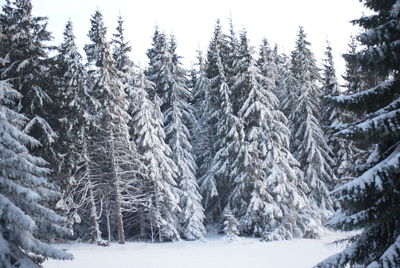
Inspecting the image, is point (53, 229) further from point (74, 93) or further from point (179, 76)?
point (179, 76)

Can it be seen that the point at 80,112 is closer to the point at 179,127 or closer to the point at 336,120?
the point at 179,127

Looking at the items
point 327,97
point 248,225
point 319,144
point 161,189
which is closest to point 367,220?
point 327,97

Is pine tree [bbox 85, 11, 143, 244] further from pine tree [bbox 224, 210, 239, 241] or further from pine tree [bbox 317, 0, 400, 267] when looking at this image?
pine tree [bbox 317, 0, 400, 267]

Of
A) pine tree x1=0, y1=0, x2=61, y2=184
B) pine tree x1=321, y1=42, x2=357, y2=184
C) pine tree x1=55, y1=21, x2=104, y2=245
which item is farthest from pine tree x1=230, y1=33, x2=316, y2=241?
pine tree x1=0, y1=0, x2=61, y2=184

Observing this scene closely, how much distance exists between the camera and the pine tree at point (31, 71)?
18281 millimetres

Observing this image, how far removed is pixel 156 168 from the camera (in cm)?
2823

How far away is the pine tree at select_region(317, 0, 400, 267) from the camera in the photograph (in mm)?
6316

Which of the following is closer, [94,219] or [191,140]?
[94,219]

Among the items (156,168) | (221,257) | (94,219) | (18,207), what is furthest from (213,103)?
(18,207)

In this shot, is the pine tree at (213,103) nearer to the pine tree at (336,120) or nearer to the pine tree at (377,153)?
the pine tree at (336,120)

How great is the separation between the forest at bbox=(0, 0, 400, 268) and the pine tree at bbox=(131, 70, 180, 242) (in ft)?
0.39

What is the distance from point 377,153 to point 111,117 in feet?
68.9

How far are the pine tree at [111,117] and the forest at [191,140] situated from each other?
0.12 meters

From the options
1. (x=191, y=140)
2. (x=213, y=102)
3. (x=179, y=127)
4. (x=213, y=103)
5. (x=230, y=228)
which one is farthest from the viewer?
(x=191, y=140)
